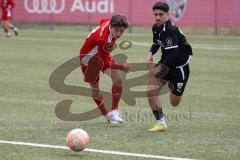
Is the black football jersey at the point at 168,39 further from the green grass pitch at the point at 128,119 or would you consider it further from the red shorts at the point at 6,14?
the red shorts at the point at 6,14

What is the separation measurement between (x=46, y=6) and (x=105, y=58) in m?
28.6

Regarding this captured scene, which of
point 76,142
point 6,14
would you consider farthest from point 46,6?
point 76,142

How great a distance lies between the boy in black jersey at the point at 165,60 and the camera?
31.9 feet

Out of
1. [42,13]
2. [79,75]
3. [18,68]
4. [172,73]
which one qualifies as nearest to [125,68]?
[172,73]

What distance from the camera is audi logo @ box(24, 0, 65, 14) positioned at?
126 ft

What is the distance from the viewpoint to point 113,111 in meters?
10.5

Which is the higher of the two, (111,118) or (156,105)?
(156,105)

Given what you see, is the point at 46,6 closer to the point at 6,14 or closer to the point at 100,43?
the point at 6,14

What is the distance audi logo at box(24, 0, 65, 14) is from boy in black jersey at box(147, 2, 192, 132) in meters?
28.5

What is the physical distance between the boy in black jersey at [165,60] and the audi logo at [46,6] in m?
28.5

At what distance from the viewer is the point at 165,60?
9828 mm

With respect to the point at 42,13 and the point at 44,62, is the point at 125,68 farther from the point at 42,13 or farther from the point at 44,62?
the point at 42,13

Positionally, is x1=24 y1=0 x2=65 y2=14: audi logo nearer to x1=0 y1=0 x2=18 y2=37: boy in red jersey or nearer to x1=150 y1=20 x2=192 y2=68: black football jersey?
x1=0 y1=0 x2=18 y2=37: boy in red jersey

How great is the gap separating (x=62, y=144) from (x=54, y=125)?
1.55m
